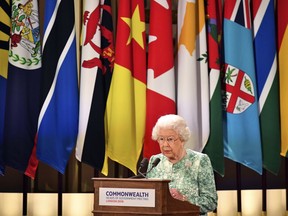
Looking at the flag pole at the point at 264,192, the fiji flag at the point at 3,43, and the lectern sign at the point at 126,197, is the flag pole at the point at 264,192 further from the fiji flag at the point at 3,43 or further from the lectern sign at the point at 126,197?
the lectern sign at the point at 126,197

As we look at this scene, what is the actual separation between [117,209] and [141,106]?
2280 mm

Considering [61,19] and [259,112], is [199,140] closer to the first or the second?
[259,112]

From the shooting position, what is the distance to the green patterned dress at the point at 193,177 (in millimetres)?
3578

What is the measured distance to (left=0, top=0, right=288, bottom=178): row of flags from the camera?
5.25 m

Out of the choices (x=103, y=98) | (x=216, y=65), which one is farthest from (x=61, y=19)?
(x=216, y=65)

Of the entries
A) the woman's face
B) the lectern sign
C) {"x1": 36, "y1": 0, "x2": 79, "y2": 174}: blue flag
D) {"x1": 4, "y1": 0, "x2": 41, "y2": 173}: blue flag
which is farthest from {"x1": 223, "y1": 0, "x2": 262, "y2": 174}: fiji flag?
the lectern sign

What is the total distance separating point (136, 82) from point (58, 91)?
67 centimetres

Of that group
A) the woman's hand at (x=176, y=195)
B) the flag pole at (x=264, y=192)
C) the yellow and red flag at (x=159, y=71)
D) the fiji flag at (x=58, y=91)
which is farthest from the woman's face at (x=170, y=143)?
the flag pole at (x=264, y=192)

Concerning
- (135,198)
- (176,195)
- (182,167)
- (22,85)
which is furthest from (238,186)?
(135,198)

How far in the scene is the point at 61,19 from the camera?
535 cm

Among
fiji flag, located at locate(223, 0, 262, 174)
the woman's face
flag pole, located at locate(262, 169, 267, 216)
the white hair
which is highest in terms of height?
fiji flag, located at locate(223, 0, 262, 174)

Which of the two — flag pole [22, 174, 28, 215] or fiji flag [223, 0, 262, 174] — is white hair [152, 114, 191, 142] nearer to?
fiji flag [223, 0, 262, 174]

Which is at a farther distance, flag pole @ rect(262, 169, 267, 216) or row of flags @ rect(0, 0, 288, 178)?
flag pole @ rect(262, 169, 267, 216)

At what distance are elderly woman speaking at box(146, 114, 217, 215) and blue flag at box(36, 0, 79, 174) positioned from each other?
63.6 inches
